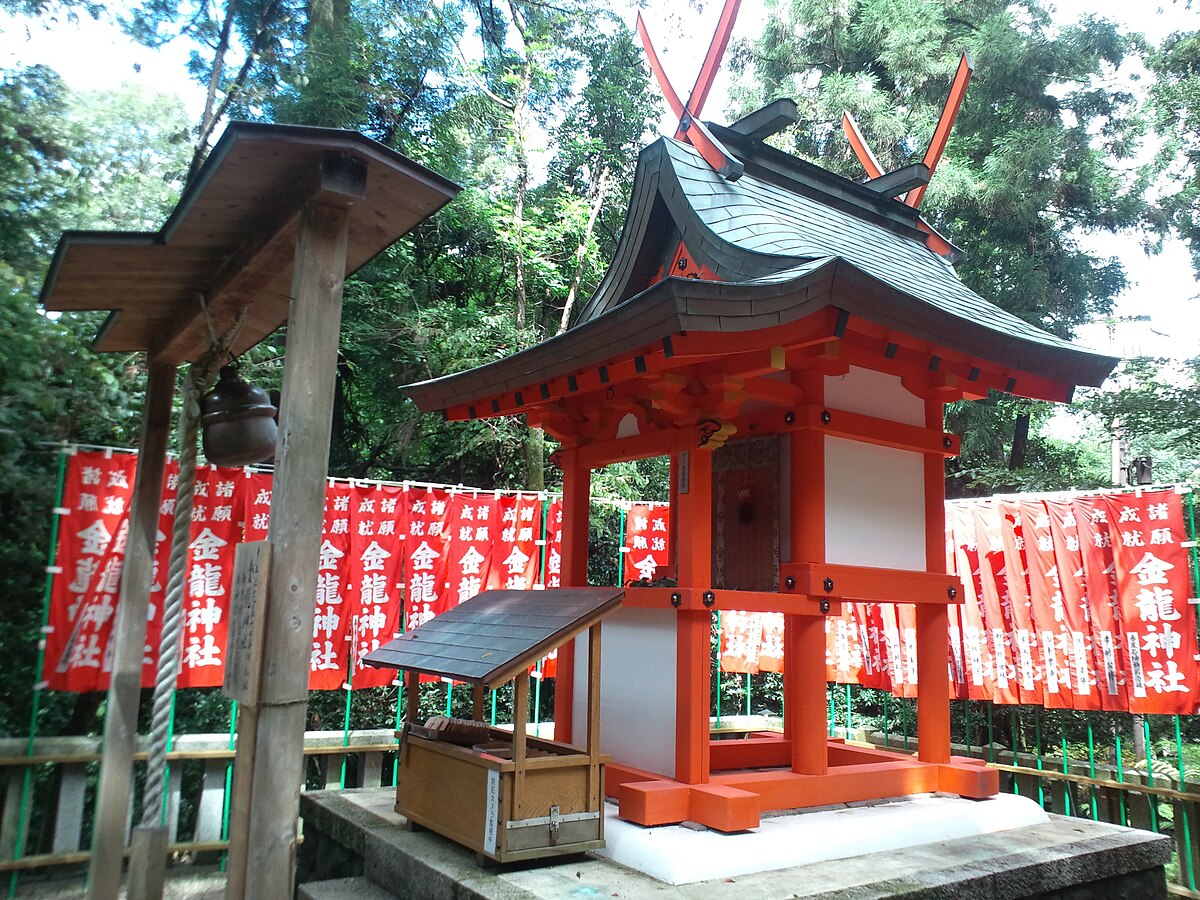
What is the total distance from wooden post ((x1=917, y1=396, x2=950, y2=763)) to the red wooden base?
6.1 inches

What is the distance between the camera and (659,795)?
12.1 feet

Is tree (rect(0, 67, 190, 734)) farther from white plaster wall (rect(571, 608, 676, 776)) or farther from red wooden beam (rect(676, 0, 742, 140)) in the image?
red wooden beam (rect(676, 0, 742, 140))

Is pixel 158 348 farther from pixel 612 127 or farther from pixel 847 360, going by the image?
pixel 612 127

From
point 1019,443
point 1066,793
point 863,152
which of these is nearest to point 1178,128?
point 1019,443

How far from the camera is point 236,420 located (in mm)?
4305

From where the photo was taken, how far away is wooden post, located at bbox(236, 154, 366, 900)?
106 inches

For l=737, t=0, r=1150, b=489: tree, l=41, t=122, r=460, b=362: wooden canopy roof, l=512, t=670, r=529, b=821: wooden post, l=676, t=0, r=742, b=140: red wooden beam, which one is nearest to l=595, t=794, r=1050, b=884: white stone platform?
l=512, t=670, r=529, b=821: wooden post

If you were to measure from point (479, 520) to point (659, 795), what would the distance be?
3.95 metres

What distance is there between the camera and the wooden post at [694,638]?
3.87 metres

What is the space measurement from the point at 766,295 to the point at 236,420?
2.89 m

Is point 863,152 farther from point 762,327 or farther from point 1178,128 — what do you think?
point 1178,128

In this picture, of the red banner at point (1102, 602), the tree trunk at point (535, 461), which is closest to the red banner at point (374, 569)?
the tree trunk at point (535, 461)

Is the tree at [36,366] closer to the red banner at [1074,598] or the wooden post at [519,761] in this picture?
the wooden post at [519,761]

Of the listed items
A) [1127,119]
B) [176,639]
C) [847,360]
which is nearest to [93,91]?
[176,639]
